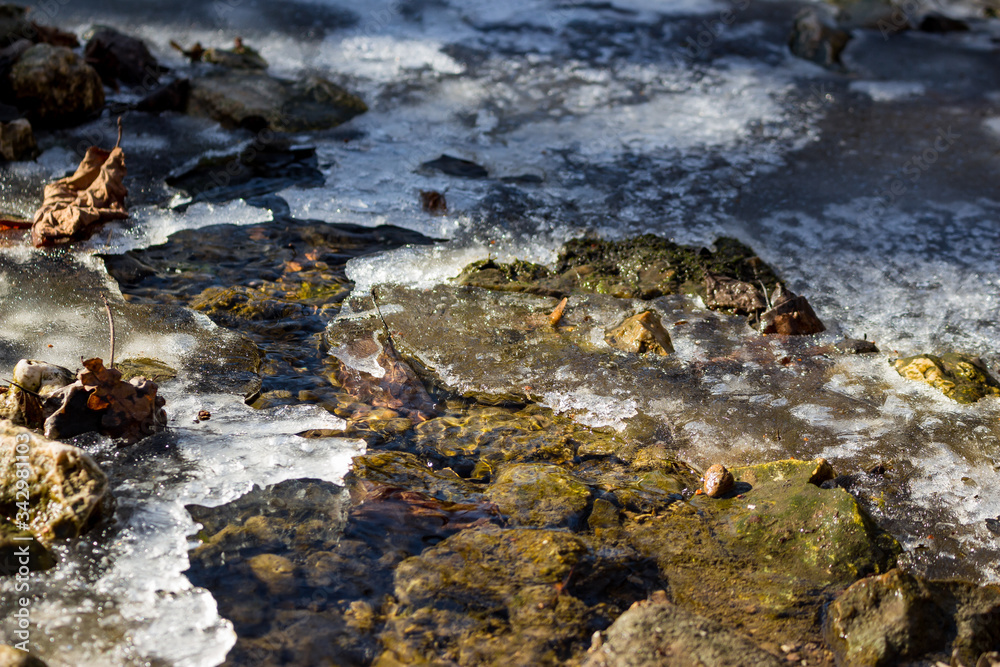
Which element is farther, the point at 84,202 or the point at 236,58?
the point at 236,58

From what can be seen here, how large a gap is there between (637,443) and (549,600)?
2.39 feet

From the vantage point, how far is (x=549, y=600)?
1.85 m

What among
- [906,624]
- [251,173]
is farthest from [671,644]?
[251,173]

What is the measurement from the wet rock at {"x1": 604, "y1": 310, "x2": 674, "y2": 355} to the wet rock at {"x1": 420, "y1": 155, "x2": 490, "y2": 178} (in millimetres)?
1465

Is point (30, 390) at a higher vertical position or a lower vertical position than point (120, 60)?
lower

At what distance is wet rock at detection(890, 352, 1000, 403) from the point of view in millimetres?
2631

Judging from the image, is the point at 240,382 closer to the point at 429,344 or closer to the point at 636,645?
the point at 429,344

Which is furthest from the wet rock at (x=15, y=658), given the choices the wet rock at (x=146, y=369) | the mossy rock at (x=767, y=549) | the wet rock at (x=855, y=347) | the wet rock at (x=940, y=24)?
the wet rock at (x=940, y=24)

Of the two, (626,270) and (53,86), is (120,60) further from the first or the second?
(626,270)

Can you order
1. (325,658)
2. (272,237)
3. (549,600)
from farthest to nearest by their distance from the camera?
(272,237), (549,600), (325,658)

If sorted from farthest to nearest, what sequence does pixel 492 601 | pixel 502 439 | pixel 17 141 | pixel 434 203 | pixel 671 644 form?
pixel 17 141 < pixel 434 203 < pixel 502 439 < pixel 492 601 < pixel 671 644

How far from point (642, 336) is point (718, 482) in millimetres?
757

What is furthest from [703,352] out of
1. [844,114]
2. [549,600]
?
[844,114]

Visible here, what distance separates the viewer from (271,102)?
4559 mm
